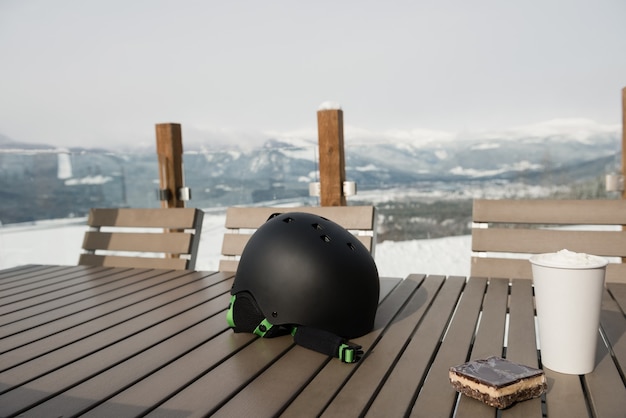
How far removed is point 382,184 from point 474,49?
8705 mm

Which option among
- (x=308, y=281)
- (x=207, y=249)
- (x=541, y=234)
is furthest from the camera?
(x=207, y=249)

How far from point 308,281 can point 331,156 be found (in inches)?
72.5

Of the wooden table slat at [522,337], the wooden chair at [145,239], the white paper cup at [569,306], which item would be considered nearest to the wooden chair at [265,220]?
the wooden chair at [145,239]

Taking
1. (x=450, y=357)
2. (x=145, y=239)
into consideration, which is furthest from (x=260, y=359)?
(x=145, y=239)

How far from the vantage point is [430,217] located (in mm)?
4629

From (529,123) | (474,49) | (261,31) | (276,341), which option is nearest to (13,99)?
(261,31)

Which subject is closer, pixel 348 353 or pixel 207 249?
pixel 348 353

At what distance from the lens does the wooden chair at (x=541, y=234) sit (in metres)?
1.81

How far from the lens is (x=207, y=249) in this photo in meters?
3.42

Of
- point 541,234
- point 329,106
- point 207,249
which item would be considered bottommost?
point 207,249

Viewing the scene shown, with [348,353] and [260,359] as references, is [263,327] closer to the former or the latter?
[260,359]

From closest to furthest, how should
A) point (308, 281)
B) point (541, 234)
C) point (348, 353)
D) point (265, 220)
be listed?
point (348, 353)
point (308, 281)
point (541, 234)
point (265, 220)

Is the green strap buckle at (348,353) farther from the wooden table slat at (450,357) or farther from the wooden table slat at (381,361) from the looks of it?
the wooden table slat at (450,357)

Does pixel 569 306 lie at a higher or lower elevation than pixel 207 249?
higher
